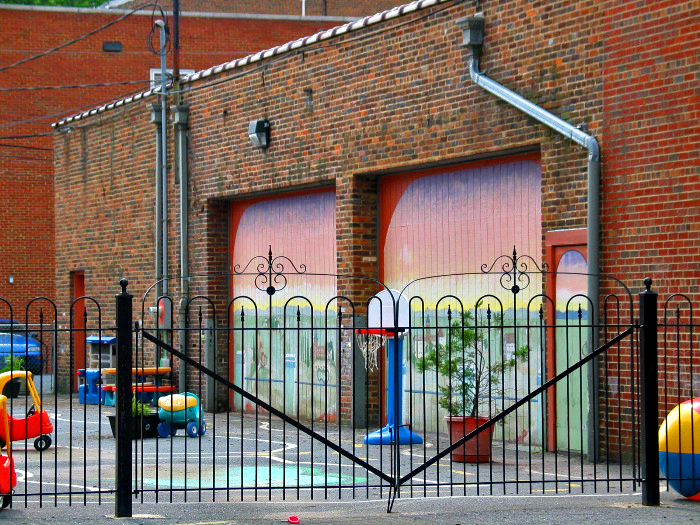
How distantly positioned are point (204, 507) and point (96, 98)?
26.9 meters

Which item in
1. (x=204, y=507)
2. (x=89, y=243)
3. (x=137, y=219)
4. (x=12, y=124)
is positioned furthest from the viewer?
(x=12, y=124)

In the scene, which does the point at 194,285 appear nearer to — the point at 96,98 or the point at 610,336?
the point at 610,336

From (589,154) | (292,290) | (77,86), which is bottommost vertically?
(292,290)

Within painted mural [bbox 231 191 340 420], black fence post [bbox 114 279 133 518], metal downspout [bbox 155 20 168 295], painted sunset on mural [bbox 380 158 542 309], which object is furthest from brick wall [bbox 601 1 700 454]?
metal downspout [bbox 155 20 168 295]

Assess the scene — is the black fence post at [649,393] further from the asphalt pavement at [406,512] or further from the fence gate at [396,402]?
the asphalt pavement at [406,512]

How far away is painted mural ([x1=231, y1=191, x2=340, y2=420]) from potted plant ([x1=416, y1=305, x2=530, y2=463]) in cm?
342

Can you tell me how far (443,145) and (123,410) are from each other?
7.21 metres

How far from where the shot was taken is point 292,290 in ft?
62.3

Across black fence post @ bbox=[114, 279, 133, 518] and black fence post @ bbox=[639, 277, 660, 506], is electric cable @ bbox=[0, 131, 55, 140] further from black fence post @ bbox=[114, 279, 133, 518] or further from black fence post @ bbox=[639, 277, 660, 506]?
black fence post @ bbox=[639, 277, 660, 506]

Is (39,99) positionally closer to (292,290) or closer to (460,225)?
(292,290)

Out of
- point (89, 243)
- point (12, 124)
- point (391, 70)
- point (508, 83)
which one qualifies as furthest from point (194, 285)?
point (12, 124)

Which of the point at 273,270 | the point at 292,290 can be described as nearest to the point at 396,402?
the point at 292,290

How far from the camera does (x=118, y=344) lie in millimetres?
9039

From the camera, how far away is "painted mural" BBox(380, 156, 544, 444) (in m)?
14.2
